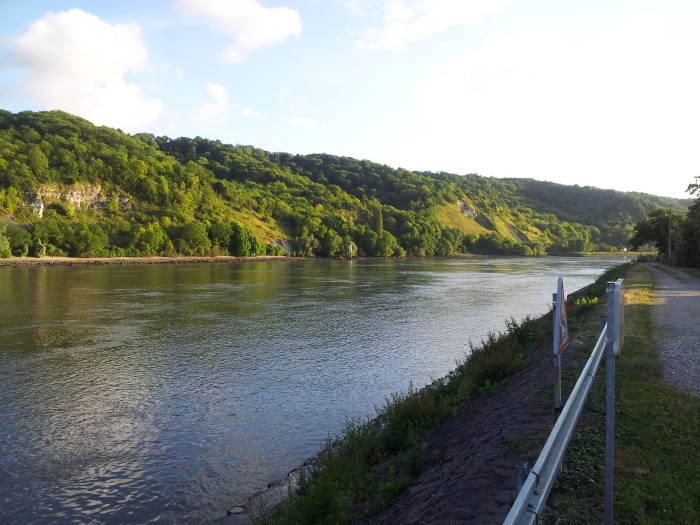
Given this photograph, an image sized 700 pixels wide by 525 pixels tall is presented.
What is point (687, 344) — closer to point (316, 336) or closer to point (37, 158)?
point (316, 336)

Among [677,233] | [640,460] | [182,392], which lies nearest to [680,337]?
[640,460]

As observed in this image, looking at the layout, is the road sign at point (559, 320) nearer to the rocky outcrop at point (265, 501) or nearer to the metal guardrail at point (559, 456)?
the metal guardrail at point (559, 456)

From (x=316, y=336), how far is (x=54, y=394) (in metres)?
11.4

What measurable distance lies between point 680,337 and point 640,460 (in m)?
9.70

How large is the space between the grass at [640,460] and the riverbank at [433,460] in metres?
0.64

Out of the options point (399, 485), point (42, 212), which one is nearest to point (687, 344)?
point (399, 485)

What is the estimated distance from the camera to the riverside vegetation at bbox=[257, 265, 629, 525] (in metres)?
6.61

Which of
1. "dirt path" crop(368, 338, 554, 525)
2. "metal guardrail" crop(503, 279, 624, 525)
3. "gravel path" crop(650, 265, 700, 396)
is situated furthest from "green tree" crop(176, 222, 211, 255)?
"metal guardrail" crop(503, 279, 624, 525)

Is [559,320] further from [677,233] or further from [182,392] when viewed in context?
[677,233]

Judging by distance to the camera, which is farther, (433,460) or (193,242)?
(193,242)

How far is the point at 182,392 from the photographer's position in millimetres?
14180

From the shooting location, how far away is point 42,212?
125 metres

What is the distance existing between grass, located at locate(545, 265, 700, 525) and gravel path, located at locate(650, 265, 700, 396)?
0.74m

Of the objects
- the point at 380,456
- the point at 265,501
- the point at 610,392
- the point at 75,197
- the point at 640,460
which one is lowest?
the point at 265,501
